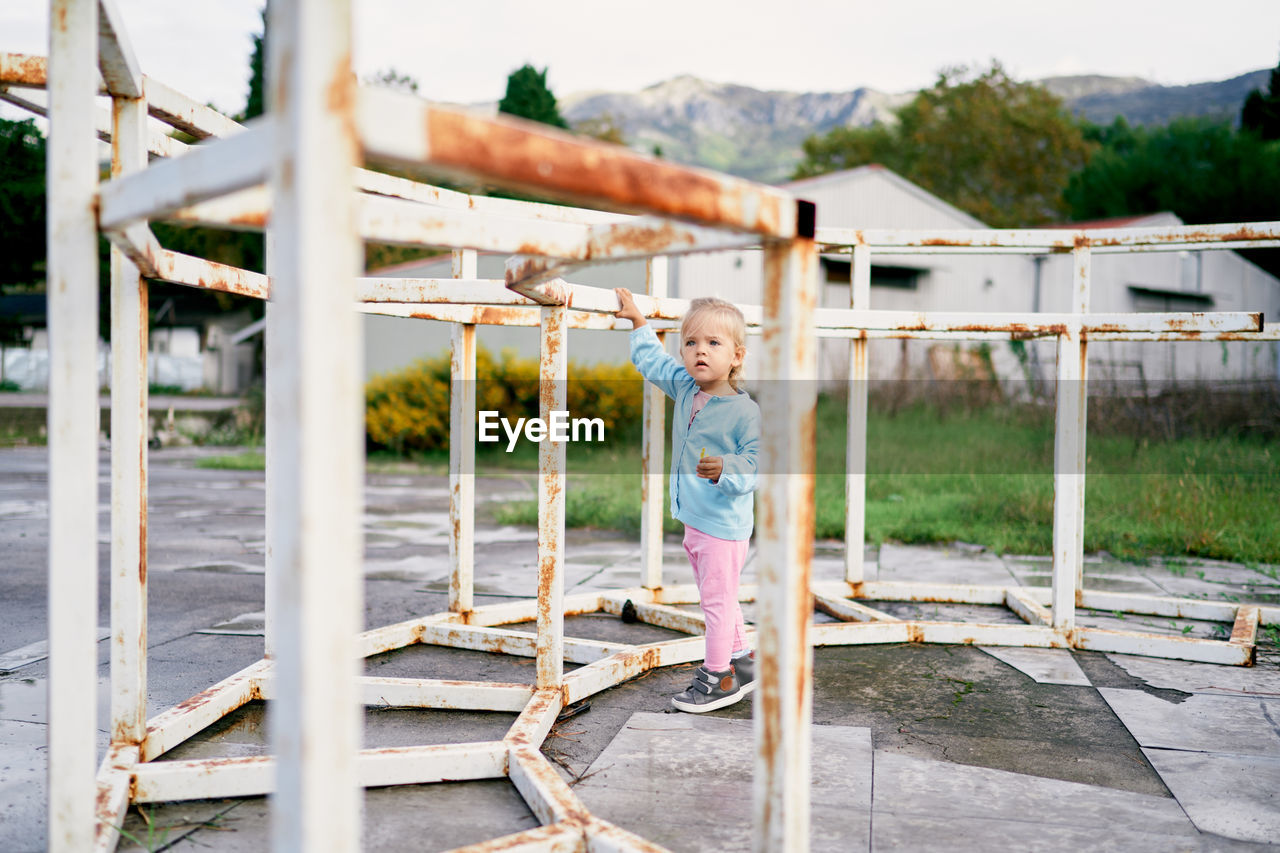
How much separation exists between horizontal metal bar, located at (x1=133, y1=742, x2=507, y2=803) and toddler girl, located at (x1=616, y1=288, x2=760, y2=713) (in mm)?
755

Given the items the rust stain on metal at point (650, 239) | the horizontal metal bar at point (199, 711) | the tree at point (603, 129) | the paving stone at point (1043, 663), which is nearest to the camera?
the rust stain on metal at point (650, 239)

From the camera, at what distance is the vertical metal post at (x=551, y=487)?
2.26 meters

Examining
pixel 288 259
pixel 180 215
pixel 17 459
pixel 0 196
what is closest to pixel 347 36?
pixel 288 259

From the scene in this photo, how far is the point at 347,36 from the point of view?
0.82 meters

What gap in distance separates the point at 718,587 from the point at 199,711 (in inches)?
53.4

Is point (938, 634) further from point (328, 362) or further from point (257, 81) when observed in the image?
point (257, 81)

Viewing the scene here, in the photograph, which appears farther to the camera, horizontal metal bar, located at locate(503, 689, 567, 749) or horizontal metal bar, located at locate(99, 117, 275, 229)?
horizontal metal bar, located at locate(503, 689, 567, 749)

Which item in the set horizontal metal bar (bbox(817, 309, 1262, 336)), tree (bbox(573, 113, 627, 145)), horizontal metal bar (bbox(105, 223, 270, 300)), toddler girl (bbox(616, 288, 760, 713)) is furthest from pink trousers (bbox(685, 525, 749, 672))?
tree (bbox(573, 113, 627, 145))

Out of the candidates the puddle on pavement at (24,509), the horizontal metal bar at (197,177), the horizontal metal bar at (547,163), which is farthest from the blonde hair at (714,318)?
the puddle on pavement at (24,509)

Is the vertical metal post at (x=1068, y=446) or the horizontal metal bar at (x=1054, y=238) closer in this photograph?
the vertical metal post at (x=1068, y=446)

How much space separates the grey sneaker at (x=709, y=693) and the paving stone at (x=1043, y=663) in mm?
943

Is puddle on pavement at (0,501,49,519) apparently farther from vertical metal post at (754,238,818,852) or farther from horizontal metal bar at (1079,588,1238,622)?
vertical metal post at (754,238,818,852)

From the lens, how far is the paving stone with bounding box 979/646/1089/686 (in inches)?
112

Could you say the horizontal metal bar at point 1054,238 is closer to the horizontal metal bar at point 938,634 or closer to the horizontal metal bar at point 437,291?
the horizontal metal bar at point 938,634
